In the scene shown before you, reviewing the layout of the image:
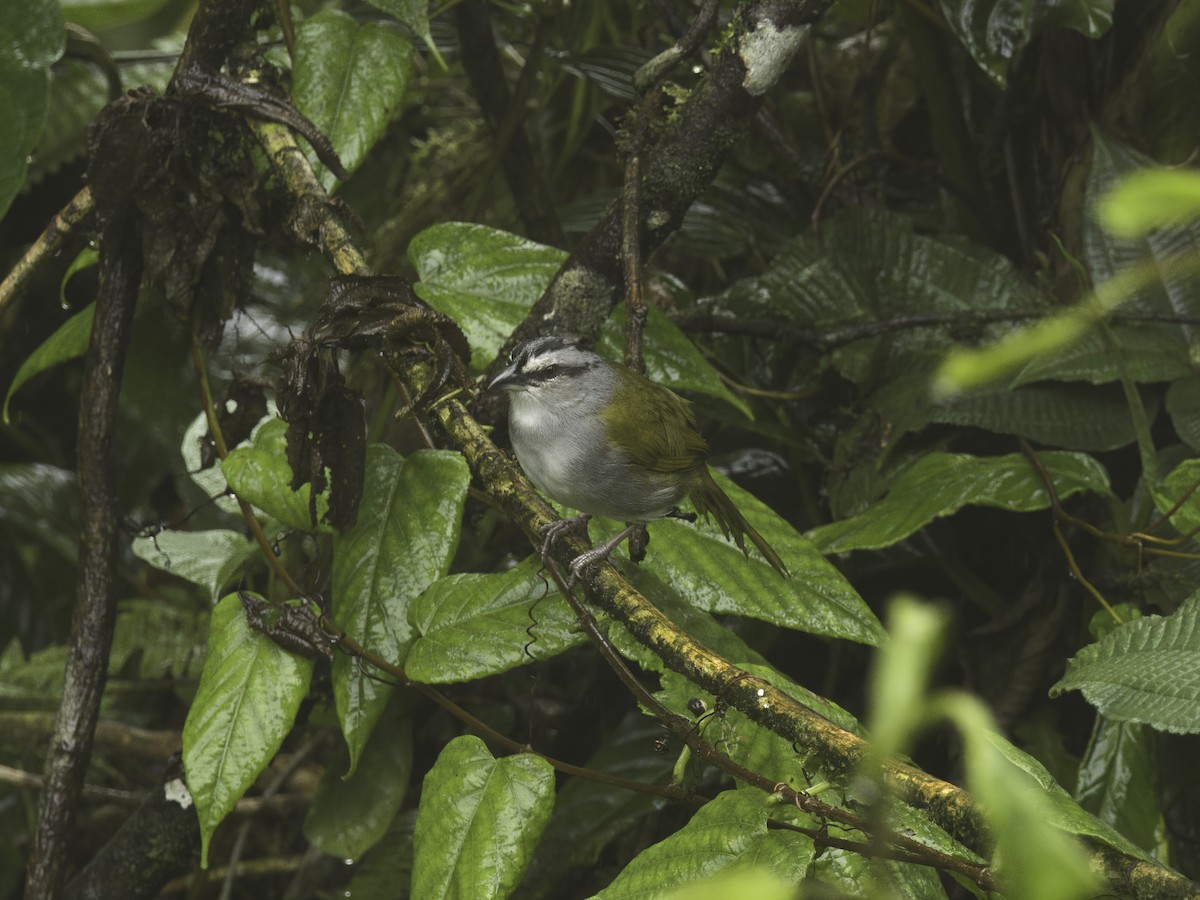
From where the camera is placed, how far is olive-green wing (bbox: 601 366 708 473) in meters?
1.62

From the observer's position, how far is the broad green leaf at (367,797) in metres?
1.90

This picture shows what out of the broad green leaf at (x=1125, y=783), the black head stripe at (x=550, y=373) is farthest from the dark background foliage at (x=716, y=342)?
the black head stripe at (x=550, y=373)

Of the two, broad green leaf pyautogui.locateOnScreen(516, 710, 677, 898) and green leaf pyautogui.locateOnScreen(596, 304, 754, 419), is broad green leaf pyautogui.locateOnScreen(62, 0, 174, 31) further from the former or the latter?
broad green leaf pyautogui.locateOnScreen(516, 710, 677, 898)

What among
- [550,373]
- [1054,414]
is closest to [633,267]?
[550,373]

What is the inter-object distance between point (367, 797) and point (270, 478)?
0.71 m

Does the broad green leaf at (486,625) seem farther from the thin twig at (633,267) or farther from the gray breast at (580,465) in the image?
the thin twig at (633,267)

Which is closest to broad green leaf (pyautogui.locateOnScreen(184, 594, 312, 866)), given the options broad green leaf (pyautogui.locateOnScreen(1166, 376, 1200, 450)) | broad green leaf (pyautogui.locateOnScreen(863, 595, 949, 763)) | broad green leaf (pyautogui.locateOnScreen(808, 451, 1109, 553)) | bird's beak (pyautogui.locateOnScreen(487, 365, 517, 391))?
bird's beak (pyautogui.locateOnScreen(487, 365, 517, 391))

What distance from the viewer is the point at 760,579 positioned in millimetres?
Answer: 1458

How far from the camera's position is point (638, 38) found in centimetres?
284

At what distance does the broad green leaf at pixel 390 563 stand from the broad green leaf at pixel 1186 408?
1.19m

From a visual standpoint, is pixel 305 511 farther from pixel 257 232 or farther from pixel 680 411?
pixel 680 411

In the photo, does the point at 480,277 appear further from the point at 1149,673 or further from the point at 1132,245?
the point at 1132,245

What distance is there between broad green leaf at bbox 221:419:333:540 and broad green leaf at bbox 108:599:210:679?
1.23 meters

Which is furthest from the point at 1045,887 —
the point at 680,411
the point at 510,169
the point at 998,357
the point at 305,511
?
the point at 510,169
